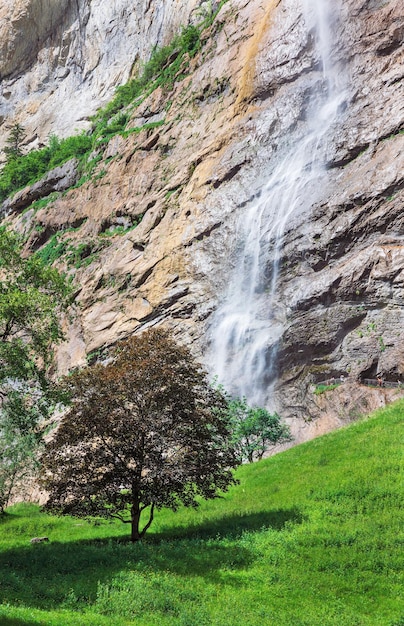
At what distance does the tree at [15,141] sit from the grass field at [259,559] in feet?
226

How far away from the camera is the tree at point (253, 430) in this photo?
80.1ft

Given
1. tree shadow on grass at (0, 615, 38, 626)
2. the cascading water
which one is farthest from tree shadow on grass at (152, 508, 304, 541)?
the cascading water

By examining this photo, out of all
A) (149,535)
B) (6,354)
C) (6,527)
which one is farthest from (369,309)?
(6,527)

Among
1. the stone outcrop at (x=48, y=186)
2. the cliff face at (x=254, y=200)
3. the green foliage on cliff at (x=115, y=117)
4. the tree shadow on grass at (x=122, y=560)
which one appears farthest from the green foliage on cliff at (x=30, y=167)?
the tree shadow on grass at (x=122, y=560)

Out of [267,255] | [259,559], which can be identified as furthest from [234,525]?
[267,255]

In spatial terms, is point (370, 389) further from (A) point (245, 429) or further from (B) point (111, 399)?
(B) point (111, 399)

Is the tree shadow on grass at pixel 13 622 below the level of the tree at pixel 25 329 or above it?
below

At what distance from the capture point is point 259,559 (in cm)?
1292

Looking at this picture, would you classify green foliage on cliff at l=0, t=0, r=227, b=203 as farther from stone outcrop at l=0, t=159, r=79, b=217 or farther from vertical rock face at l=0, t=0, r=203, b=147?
vertical rock face at l=0, t=0, r=203, b=147

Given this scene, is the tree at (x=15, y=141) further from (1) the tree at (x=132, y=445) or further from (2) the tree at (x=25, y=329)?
(1) the tree at (x=132, y=445)

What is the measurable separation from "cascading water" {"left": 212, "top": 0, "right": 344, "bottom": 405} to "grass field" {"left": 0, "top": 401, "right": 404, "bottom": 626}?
28.1 ft

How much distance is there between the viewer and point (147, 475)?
1506cm

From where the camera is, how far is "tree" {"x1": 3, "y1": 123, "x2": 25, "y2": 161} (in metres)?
78.6

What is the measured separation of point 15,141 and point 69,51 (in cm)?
1585
